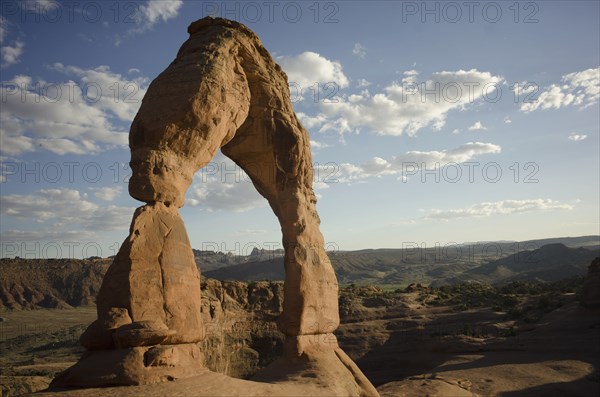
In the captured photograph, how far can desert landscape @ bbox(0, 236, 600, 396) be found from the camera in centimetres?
1480

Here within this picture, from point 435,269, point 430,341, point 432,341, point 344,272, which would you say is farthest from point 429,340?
point 435,269

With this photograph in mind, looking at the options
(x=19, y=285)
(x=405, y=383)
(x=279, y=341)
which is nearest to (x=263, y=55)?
(x=405, y=383)

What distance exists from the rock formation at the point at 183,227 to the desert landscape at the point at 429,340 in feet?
15.2

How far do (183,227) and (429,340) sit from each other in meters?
19.0

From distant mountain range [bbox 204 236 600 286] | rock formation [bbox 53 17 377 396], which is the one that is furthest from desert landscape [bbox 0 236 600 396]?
distant mountain range [bbox 204 236 600 286]

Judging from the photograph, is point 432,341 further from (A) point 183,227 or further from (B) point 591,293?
(A) point 183,227

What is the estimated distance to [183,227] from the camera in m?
7.69

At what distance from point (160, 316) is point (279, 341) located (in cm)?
1743

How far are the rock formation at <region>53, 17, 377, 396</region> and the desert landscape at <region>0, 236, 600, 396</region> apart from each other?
4.63m

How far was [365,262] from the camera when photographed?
357 feet

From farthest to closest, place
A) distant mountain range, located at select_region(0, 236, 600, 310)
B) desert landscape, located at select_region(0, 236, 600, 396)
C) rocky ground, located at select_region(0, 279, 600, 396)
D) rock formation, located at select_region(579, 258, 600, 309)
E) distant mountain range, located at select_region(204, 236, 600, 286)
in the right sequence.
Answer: distant mountain range, located at select_region(204, 236, 600, 286) < distant mountain range, located at select_region(0, 236, 600, 310) < rock formation, located at select_region(579, 258, 600, 309) < desert landscape, located at select_region(0, 236, 600, 396) < rocky ground, located at select_region(0, 279, 600, 396)

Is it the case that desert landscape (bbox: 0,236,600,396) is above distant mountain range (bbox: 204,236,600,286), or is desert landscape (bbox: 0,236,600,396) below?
above

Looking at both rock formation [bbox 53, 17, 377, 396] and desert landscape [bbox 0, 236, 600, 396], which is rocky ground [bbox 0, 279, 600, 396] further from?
rock formation [bbox 53, 17, 377, 396]

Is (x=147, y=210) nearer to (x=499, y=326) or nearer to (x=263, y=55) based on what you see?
Result: (x=263, y=55)
